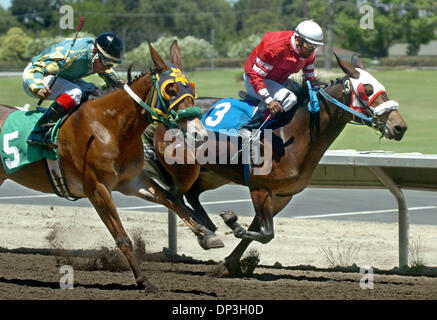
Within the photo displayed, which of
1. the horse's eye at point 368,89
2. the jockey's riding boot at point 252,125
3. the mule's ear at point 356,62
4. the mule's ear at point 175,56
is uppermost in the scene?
the mule's ear at point 175,56

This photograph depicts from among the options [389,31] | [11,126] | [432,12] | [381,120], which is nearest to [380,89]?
[381,120]

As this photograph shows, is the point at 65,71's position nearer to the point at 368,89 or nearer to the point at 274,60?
the point at 274,60

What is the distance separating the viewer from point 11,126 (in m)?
7.17

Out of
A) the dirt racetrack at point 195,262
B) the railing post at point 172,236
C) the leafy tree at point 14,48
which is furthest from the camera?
the leafy tree at point 14,48

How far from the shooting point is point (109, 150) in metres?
6.44

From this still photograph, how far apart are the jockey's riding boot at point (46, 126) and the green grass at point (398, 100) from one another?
2.17 m

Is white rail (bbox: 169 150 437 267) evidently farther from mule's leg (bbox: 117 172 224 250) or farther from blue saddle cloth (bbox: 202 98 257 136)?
mule's leg (bbox: 117 172 224 250)

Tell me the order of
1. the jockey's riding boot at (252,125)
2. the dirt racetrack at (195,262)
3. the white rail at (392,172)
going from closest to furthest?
the dirt racetrack at (195,262)
the jockey's riding boot at (252,125)
the white rail at (392,172)

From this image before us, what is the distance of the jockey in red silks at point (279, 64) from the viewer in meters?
7.16

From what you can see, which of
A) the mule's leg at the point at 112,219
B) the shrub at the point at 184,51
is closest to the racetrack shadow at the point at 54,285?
the mule's leg at the point at 112,219

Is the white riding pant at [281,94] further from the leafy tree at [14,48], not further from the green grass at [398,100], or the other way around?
the leafy tree at [14,48]

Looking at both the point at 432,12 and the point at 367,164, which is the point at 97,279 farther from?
the point at 432,12

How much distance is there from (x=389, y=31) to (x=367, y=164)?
64.5 metres

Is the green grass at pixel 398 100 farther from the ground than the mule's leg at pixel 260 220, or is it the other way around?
the mule's leg at pixel 260 220
